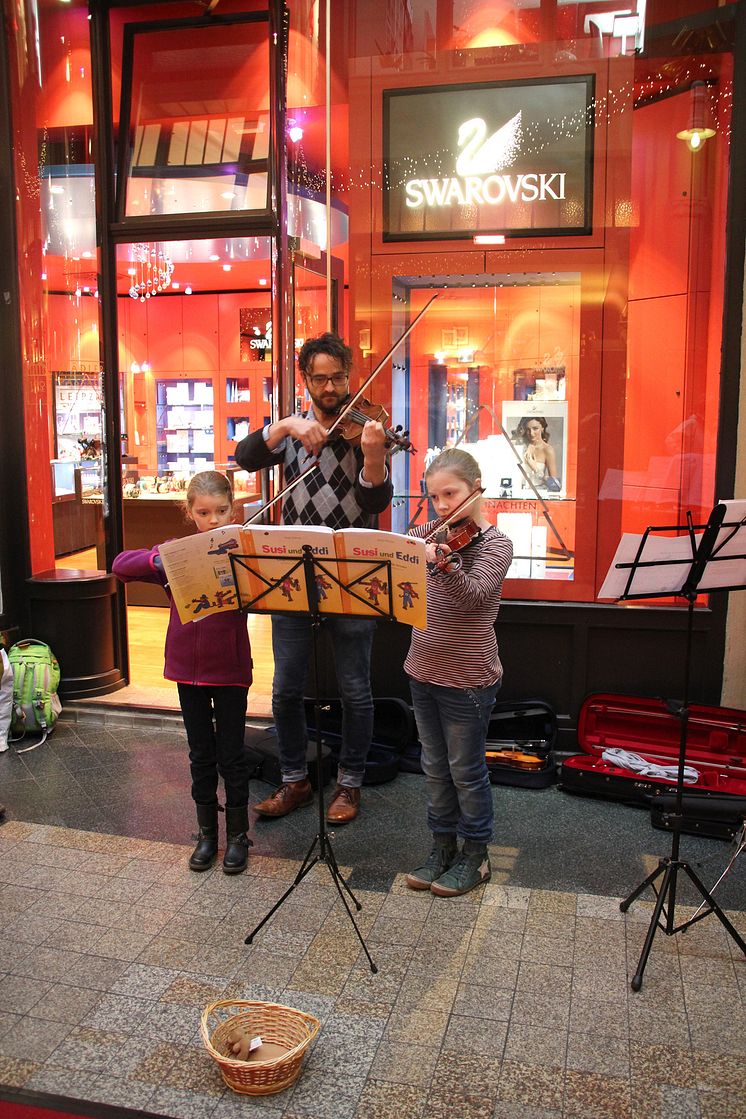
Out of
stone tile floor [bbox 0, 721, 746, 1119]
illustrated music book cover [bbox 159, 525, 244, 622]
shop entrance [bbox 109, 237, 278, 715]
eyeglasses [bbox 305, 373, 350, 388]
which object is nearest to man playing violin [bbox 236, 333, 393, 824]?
eyeglasses [bbox 305, 373, 350, 388]

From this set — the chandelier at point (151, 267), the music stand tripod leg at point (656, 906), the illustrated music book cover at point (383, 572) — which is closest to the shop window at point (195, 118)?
the illustrated music book cover at point (383, 572)

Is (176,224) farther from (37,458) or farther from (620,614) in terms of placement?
(620,614)

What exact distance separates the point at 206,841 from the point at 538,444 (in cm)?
228

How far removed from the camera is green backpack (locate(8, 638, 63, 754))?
4488mm

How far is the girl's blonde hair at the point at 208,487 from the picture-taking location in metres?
3.04

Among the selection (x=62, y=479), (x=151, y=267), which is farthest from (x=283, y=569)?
(x=151, y=267)

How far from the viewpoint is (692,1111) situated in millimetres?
2088

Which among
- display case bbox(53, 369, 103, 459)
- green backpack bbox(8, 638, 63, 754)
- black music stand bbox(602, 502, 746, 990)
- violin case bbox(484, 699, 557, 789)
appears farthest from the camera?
display case bbox(53, 369, 103, 459)

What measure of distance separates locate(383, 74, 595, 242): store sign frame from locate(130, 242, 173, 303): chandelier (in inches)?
182

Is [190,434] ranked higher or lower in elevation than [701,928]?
higher

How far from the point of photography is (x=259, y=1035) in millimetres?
2240

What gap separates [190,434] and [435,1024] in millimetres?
8326

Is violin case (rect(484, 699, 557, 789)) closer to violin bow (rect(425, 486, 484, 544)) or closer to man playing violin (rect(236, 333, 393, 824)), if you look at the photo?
man playing violin (rect(236, 333, 393, 824))

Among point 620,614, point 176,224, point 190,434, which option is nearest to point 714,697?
point 620,614
